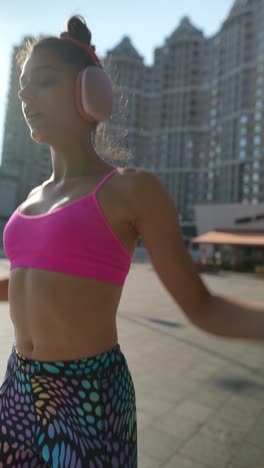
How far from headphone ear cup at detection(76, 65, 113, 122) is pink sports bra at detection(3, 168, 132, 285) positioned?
260 millimetres

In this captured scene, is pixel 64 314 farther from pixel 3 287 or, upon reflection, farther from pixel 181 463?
pixel 181 463

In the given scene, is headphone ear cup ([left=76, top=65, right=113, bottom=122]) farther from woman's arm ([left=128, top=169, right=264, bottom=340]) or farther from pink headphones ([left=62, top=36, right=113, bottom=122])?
woman's arm ([left=128, top=169, right=264, bottom=340])

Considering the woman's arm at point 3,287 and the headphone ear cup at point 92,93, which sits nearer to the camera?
the headphone ear cup at point 92,93

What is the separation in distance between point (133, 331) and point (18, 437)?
5.85 m

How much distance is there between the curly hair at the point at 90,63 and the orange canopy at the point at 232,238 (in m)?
25.3

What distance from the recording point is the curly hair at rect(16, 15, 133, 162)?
114 centimetres

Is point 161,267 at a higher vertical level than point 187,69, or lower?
lower

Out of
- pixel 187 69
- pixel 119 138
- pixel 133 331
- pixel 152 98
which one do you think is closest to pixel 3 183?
pixel 152 98

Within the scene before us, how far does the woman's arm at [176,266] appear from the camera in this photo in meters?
0.88

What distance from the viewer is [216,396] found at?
12.7ft

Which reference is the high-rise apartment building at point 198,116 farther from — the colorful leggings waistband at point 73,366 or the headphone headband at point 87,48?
the colorful leggings waistband at point 73,366

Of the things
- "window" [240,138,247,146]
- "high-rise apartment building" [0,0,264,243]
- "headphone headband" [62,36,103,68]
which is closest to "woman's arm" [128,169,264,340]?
"headphone headband" [62,36,103,68]

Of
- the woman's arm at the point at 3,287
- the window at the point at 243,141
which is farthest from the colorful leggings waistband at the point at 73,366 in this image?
the window at the point at 243,141

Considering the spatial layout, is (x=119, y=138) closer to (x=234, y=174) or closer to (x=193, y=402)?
(x=193, y=402)
